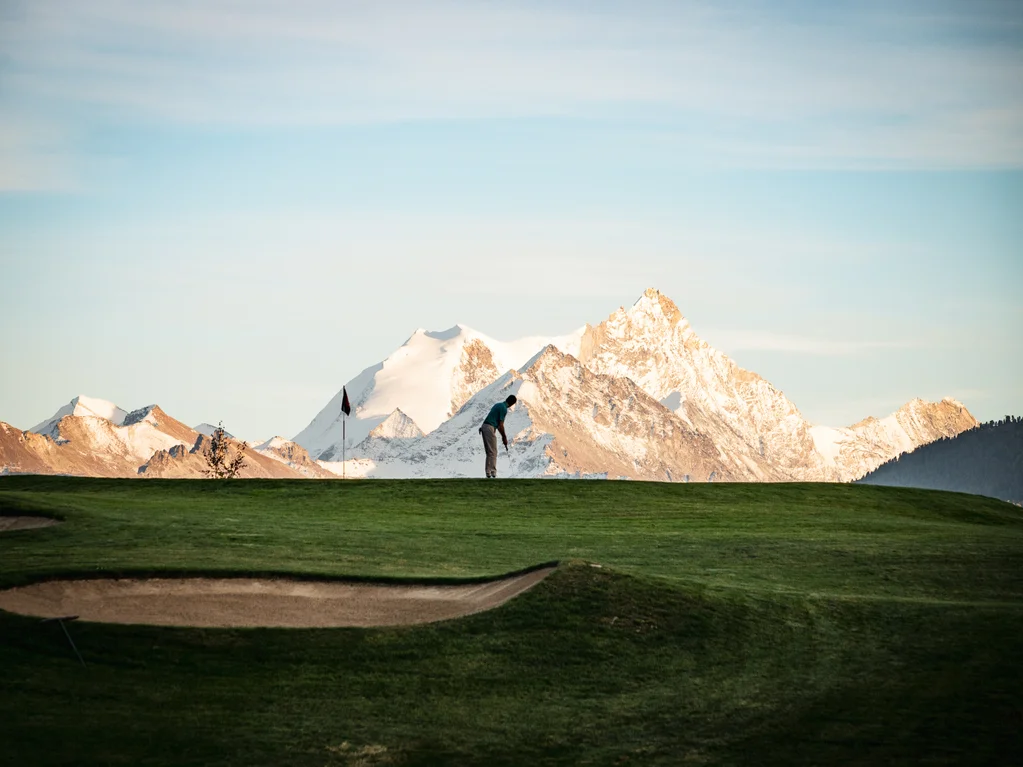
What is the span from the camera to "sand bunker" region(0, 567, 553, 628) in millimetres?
23391

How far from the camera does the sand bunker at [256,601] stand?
2339 centimetres

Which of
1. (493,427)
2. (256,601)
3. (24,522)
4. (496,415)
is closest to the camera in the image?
(256,601)

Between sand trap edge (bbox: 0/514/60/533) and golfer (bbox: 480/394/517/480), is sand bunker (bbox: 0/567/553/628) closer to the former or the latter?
sand trap edge (bbox: 0/514/60/533)

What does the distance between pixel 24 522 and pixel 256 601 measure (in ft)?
39.6

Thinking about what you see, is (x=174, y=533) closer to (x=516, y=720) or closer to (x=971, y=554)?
(x=516, y=720)

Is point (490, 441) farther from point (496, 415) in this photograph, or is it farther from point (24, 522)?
point (24, 522)

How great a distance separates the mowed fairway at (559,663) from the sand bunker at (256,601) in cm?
52

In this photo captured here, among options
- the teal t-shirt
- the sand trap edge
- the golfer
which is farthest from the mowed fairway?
the teal t-shirt

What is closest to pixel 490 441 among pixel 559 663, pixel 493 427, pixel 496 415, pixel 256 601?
pixel 493 427

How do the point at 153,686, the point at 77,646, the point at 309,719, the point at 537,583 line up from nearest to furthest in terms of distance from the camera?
the point at 309,719 < the point at 153,686 < the point at 77,646 < the point at 537,583

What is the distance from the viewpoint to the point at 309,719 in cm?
1891

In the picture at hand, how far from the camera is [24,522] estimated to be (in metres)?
34.1

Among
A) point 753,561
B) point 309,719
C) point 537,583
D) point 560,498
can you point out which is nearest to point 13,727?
point 309,719

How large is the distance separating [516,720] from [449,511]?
20.3 meters
